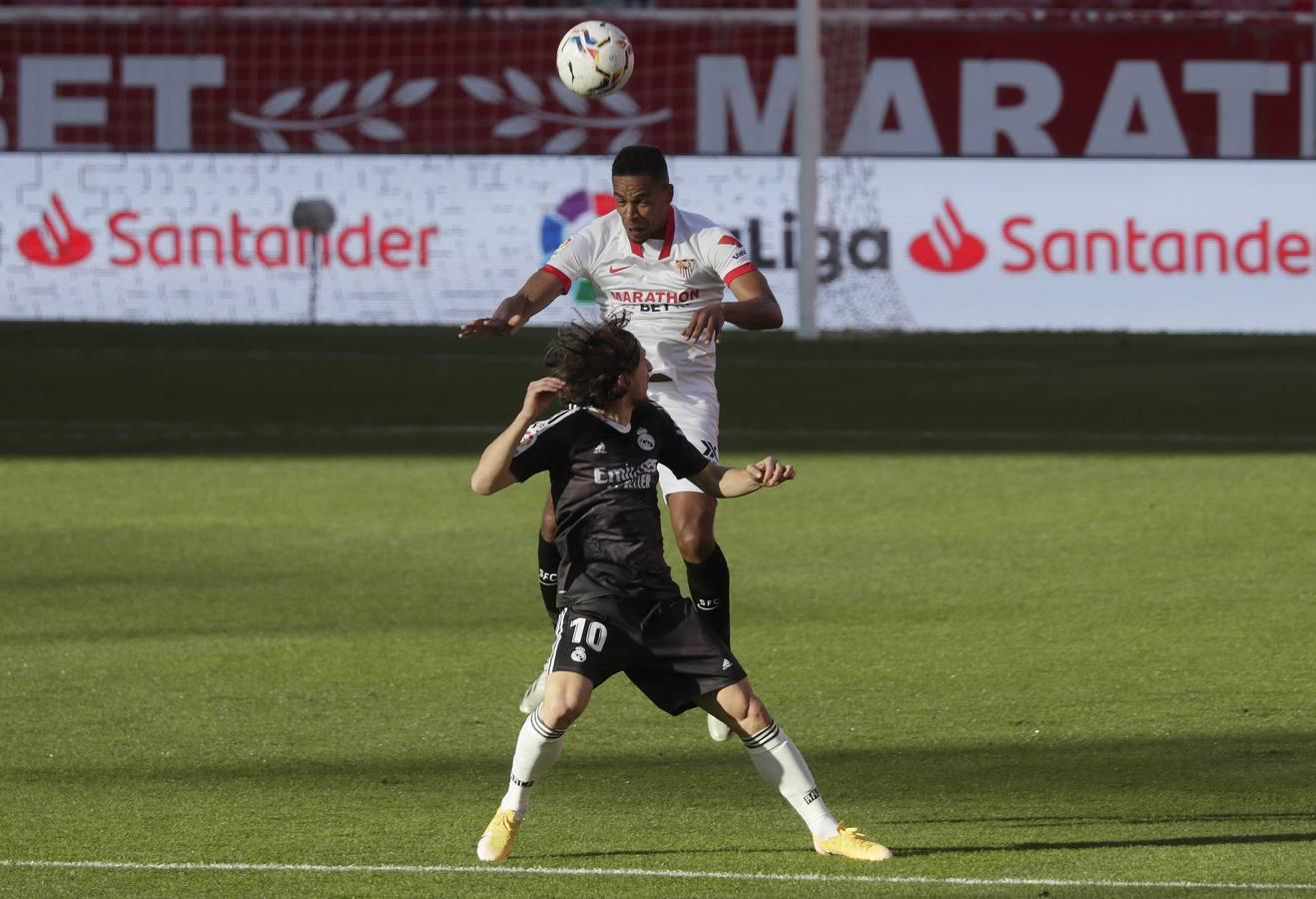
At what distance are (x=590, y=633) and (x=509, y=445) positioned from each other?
51cm

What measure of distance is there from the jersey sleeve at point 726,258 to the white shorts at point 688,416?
42 centimetres

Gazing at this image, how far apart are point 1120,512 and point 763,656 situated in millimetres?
4167

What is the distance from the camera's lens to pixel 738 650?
866 cm

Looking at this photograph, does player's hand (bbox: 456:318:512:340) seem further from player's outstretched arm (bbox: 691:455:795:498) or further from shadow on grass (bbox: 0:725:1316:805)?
shadow on grass (bbox: 0:725:1316:805)

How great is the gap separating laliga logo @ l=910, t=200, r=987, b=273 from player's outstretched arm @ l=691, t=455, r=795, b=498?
1588 cm

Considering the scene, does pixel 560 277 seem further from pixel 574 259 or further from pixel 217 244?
pixel 217 244

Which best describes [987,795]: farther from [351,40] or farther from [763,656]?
[351,40]

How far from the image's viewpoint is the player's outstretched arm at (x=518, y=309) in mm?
6863

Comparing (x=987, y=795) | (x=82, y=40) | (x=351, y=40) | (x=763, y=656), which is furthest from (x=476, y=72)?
(x=987, y=795)

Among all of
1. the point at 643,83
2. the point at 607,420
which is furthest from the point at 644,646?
the point at 643,83

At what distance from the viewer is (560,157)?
73.6ft

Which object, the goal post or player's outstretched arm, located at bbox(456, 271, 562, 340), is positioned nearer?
player's outstretched arm, located at bbox(456, 271, 562, 340)

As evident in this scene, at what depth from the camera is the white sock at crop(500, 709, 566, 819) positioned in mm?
5547

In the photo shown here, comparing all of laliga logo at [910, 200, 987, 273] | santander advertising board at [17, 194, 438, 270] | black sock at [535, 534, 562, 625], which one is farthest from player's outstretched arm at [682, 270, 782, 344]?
santander advertising board at [17, 194, 438, 270]
